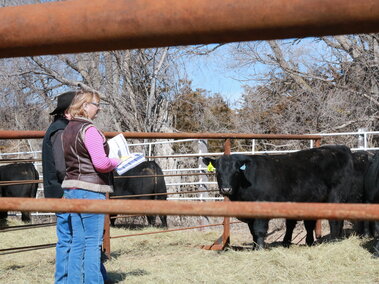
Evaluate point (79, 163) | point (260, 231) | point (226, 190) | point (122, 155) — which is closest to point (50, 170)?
point (79, 163)

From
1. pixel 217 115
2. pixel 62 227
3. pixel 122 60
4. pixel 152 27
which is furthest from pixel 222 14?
pixel 217 115

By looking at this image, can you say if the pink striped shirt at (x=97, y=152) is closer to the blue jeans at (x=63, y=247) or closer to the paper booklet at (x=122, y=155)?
the paper booklet at (x=122, y=155)

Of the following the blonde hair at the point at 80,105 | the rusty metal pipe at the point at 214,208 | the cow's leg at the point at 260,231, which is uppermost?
the blonde hair at the point at 80,105

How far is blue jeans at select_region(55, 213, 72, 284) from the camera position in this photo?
13.0 ft

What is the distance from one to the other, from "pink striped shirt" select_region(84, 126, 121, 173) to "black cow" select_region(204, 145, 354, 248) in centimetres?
298

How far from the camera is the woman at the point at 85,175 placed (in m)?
3.59

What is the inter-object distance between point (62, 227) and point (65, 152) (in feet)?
2.17

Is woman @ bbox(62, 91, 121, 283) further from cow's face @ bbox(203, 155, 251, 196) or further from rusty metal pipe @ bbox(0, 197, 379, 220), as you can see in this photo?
cow's face @ bbox(203, 155, 251, 196)

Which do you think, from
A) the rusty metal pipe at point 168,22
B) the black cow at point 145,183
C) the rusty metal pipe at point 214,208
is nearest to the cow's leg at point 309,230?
the black cow at point 145,183

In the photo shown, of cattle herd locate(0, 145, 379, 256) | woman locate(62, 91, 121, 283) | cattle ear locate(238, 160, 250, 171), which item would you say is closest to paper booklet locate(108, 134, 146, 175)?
woman locate(62, 91, 121, 283)

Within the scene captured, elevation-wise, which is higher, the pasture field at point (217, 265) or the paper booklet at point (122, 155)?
the paper booklet at point (122, 155)

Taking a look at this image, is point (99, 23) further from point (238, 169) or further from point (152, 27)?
point (238, 169)

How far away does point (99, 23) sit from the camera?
76cm

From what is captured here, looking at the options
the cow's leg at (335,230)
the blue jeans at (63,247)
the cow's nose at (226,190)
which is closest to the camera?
the blue jeans at (63,247)
